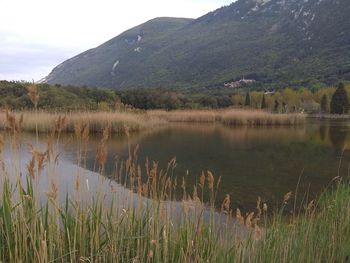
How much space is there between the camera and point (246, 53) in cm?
12169

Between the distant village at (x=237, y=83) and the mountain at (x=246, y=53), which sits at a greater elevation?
the mountain at (x=246, y=53)

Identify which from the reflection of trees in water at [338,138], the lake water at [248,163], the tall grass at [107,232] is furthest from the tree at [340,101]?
the tall grass at [107,232]

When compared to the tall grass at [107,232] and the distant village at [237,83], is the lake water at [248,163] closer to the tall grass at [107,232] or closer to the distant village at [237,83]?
the tall grass at [107,232]

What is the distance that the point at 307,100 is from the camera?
7125 centimetres

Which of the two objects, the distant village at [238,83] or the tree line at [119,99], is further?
the distant village at [238,83]

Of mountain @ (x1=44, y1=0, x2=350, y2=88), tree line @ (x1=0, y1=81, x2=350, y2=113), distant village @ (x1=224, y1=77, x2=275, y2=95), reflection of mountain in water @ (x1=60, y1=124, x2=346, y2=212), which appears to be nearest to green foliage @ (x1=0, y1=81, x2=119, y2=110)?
tree line @ (x1=0, y1=81, x2=350, y2=113)

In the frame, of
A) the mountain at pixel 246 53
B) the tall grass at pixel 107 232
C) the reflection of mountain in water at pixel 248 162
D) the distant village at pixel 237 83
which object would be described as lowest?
the reflection of mountain in water at pixel 248 162

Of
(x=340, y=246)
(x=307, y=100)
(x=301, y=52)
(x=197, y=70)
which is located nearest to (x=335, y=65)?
(x=301, y=52)

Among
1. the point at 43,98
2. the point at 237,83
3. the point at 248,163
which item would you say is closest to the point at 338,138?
the point at 248,163

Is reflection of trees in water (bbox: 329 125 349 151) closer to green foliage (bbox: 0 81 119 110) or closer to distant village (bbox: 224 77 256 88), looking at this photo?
green foliage (bbox: 0 81 119 110)

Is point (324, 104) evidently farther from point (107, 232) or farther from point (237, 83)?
point (107, 232)

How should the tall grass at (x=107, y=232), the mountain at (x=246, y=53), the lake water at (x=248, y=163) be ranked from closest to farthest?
1. the tall grass at (x=107, y=232)
2. the lake water at (x=248, y=163)
3. the mountain at (x=246, y=53)

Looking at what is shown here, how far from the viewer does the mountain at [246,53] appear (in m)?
105

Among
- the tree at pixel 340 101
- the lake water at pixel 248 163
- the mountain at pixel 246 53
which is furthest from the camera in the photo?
the mountain at pixel 246 53
